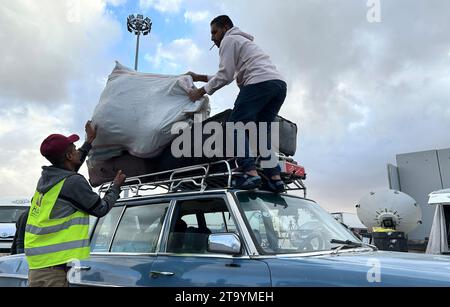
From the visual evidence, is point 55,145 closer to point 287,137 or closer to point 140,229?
point 140,229

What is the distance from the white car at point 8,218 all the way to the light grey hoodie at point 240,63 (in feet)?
38.7

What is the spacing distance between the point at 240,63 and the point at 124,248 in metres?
2.12

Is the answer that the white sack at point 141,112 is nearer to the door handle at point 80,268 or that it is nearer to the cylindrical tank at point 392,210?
the door handle at point 80,268

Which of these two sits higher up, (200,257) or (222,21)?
(222,21)

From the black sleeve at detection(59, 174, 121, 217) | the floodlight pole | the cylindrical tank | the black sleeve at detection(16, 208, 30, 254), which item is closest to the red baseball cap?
the black sleeve at detection(59, 174, 121, 217)

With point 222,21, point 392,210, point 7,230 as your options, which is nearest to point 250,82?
point 222,21

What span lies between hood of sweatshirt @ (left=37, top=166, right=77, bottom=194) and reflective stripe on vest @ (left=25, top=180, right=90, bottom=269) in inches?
1.5

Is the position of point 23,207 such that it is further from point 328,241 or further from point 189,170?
point 328,241

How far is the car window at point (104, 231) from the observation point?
414 cm

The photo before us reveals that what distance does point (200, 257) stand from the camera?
3262 millimetres

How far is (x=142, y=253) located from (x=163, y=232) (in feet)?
0.91

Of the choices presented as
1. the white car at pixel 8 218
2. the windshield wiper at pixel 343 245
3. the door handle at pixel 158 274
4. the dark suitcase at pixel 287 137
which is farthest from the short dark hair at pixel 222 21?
the white car at pixel 8 218

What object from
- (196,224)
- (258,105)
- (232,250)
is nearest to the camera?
(232,250)
